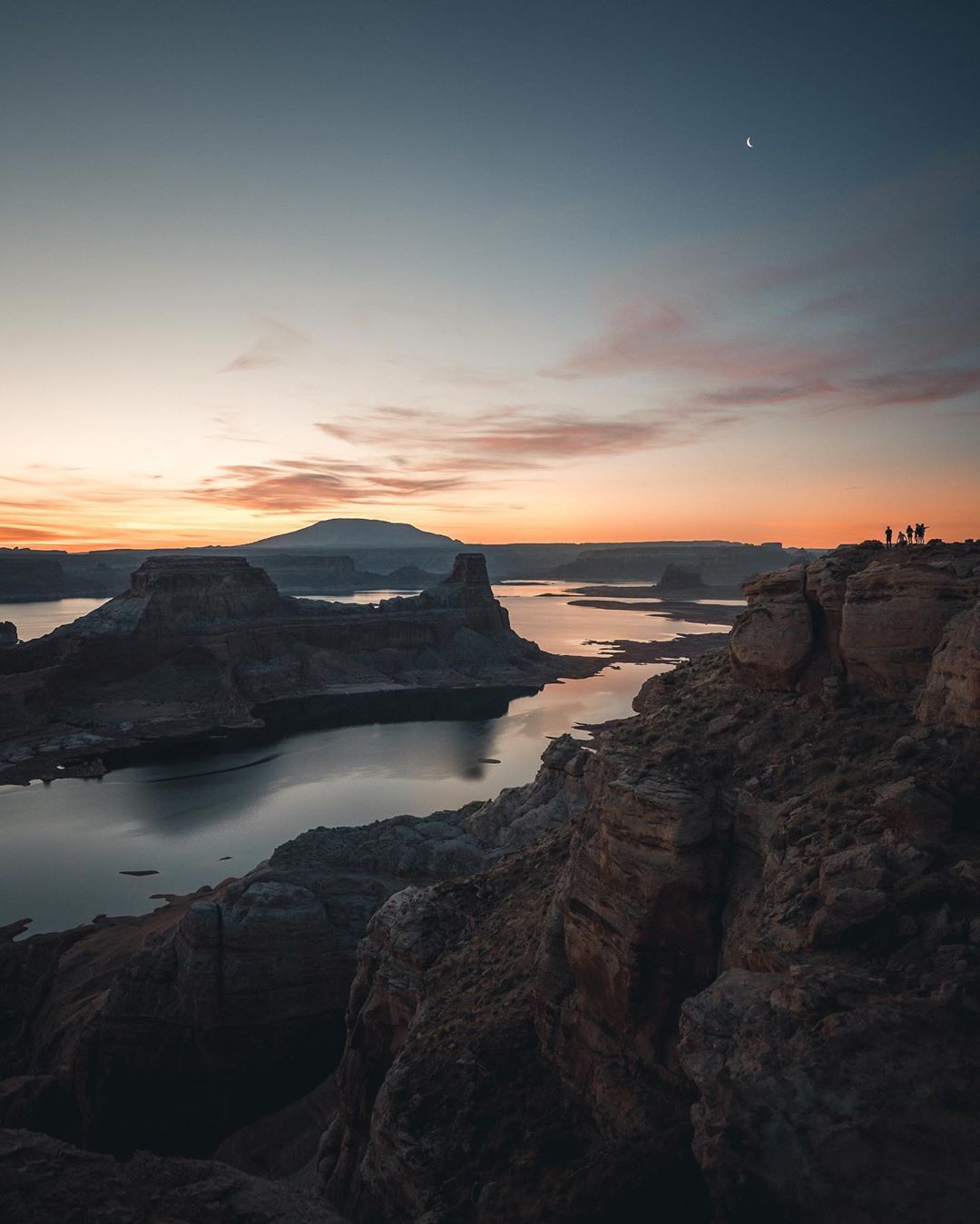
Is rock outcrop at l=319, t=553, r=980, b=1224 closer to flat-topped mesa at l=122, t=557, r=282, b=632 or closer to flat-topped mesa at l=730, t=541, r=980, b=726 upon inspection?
flat-topped mesa at l=730, t=541, r=980, b=726

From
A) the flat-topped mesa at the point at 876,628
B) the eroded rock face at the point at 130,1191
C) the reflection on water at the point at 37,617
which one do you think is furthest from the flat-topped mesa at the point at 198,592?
the flat-topped mesa at the point at 876,628

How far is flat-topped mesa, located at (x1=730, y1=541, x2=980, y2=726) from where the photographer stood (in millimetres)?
10703

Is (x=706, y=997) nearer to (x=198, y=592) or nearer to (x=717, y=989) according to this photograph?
(x=717, y=989)

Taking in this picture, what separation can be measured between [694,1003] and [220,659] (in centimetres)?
8313

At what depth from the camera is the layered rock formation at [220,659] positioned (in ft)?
226

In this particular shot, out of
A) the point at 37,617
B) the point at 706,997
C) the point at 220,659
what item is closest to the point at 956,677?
the point at 706,997

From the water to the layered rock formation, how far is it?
31.4 ft

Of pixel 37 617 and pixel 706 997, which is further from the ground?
pixel 706 997

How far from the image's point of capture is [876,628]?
40.6 ft

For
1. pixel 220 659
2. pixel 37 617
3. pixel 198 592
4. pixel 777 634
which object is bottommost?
pixel 220 659

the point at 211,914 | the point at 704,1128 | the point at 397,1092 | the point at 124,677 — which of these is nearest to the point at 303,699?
the point at 124,677

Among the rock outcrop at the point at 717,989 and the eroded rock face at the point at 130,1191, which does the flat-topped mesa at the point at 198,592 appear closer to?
the rock outcrop at the point at 717,989

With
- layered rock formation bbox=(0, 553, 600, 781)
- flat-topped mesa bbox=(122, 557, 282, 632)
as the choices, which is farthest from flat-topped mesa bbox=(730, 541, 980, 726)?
flat-topped mesa bbox=(122, 557, 282, 632)

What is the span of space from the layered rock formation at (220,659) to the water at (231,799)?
31.4 feet
